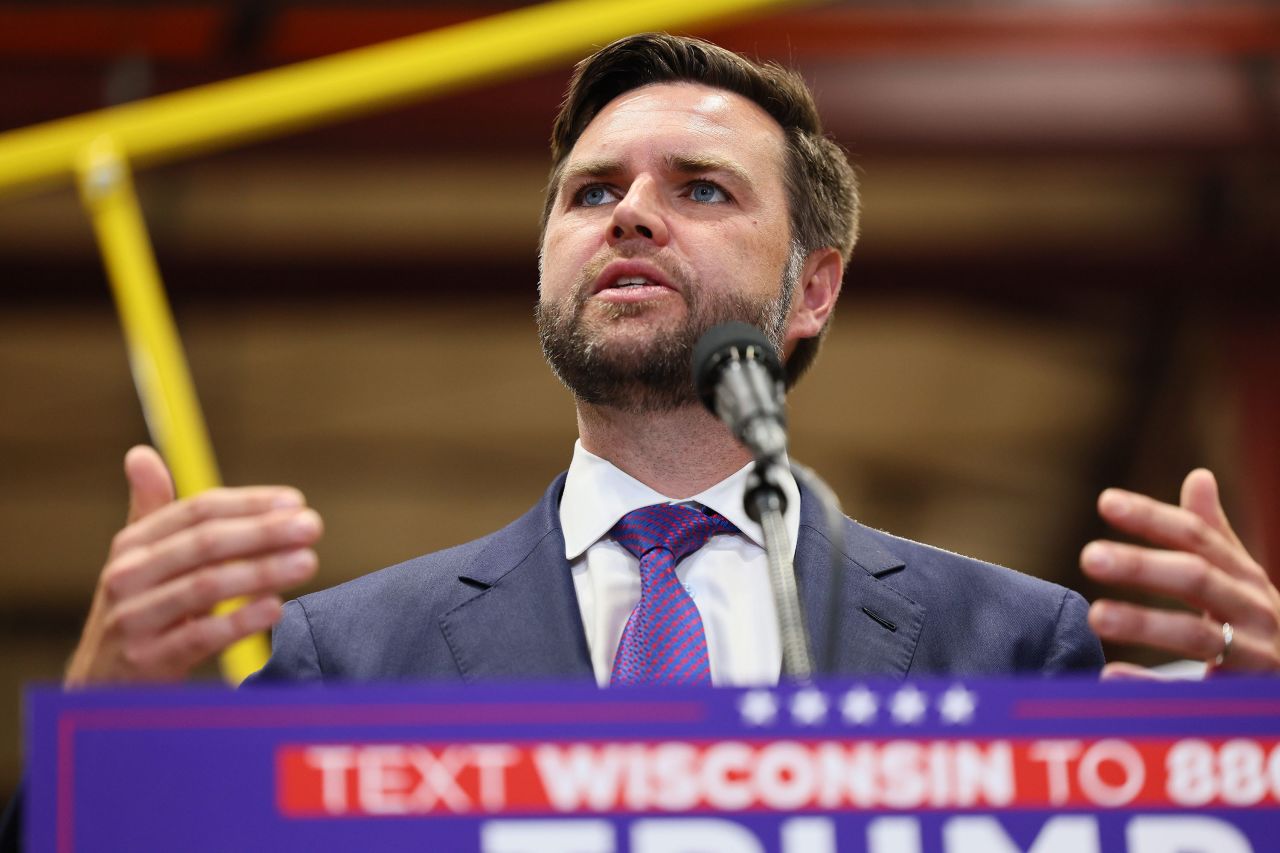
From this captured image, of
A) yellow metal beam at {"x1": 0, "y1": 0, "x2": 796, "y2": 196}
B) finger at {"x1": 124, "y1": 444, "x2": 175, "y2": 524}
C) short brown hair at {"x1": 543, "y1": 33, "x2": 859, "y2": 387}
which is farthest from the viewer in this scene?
yellow metal beam at {"x1": 0, "y1": 0, "x2": 796, "y2": 196}

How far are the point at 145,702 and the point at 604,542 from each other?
891mm

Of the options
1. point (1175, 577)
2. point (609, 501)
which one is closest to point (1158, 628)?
point (1175, 577)

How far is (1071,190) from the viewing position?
5203 millimetres

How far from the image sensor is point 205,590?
108 cm

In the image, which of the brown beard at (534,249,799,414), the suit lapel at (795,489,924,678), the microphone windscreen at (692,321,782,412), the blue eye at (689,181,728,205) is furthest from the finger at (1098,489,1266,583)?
the blue eye at (689,181,728,205)

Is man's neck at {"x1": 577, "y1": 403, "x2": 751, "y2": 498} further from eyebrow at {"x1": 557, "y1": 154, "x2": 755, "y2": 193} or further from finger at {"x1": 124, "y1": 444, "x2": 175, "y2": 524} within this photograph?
finger at {"x1": 124, "y1": 444, "x2": 175, "y2": 524}

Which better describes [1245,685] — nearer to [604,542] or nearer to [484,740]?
[484,740]

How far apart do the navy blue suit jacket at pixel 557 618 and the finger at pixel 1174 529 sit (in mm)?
476

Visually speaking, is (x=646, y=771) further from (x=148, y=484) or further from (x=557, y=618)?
(x=557, y=618)

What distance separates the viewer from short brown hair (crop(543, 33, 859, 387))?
213cm

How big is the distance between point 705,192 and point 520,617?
63 cm

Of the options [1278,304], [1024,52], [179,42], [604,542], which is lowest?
[604,542]

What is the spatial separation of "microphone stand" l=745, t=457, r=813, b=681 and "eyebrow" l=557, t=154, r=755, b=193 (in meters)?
0.83

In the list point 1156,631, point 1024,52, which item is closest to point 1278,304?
point 1024,52
